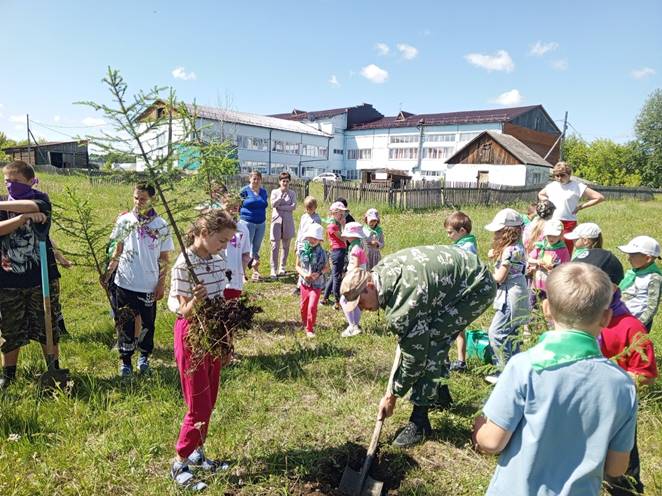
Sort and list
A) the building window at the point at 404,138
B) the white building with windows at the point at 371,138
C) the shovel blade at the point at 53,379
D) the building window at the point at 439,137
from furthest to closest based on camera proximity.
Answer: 1. the building window at the point at 404,138
2. the building window at the point at 439,137
3. the white building with windows at the point at 371,138
4. the shovel blade at the point at 53,379

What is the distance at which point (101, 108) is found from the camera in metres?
2.44

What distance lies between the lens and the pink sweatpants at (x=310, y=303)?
5508 millimetres

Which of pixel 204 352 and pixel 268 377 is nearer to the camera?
pixel 204 352

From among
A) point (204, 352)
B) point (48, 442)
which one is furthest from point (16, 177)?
point (204, 352)

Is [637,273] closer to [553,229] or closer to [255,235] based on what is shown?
[553,229]

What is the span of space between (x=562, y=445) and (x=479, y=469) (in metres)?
1.81

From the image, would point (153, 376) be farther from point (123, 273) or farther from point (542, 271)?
point (542, 271)

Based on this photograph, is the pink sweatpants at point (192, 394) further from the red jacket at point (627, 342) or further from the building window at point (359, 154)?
the building window at point (359, 154)

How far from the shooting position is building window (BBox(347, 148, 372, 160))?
58.2m

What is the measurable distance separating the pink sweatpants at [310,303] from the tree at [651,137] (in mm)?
65377

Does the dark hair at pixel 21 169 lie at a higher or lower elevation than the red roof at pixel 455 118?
lower

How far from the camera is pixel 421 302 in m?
2.90

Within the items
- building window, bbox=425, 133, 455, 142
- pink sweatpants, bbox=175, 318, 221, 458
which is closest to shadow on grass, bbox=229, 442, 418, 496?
pink sweatpants, bbox=175, 318, 221, 458

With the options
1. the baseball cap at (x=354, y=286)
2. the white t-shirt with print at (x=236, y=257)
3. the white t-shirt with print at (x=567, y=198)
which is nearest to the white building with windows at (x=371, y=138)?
the white t-shirt with print at (x=567, y=198)
